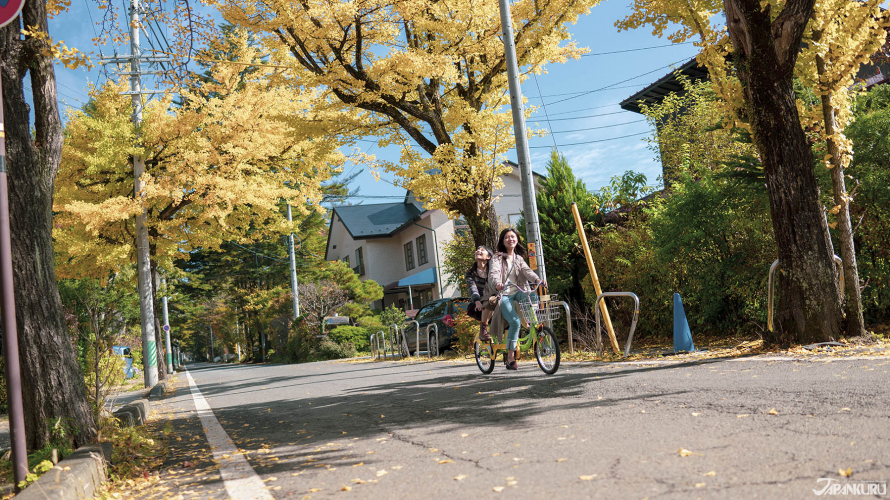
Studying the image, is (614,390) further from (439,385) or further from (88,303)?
(88,303)

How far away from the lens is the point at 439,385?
30.7 feet

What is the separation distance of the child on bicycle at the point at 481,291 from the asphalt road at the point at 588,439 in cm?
114

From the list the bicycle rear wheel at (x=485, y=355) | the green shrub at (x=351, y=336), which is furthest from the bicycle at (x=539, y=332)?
the green shrub at (x=351, y=336)

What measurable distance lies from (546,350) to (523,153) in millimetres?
4668

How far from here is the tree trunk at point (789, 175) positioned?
8.52 m

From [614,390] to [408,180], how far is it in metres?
8.70

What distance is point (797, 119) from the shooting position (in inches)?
344

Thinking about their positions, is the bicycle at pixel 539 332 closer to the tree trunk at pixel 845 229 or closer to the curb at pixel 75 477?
the tree trunk at pixel 845 229

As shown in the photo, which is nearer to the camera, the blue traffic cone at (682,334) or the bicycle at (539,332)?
the bicycle at (539,332)

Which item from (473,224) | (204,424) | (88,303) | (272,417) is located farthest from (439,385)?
(473,224)

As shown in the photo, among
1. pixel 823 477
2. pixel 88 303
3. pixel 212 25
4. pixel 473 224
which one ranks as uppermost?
pixel 212 25

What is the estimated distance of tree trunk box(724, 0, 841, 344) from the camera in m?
8.52

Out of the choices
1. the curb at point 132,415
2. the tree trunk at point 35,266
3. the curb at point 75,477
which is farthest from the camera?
the curb at point 132,415

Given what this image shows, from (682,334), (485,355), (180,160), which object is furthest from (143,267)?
(682,334)
